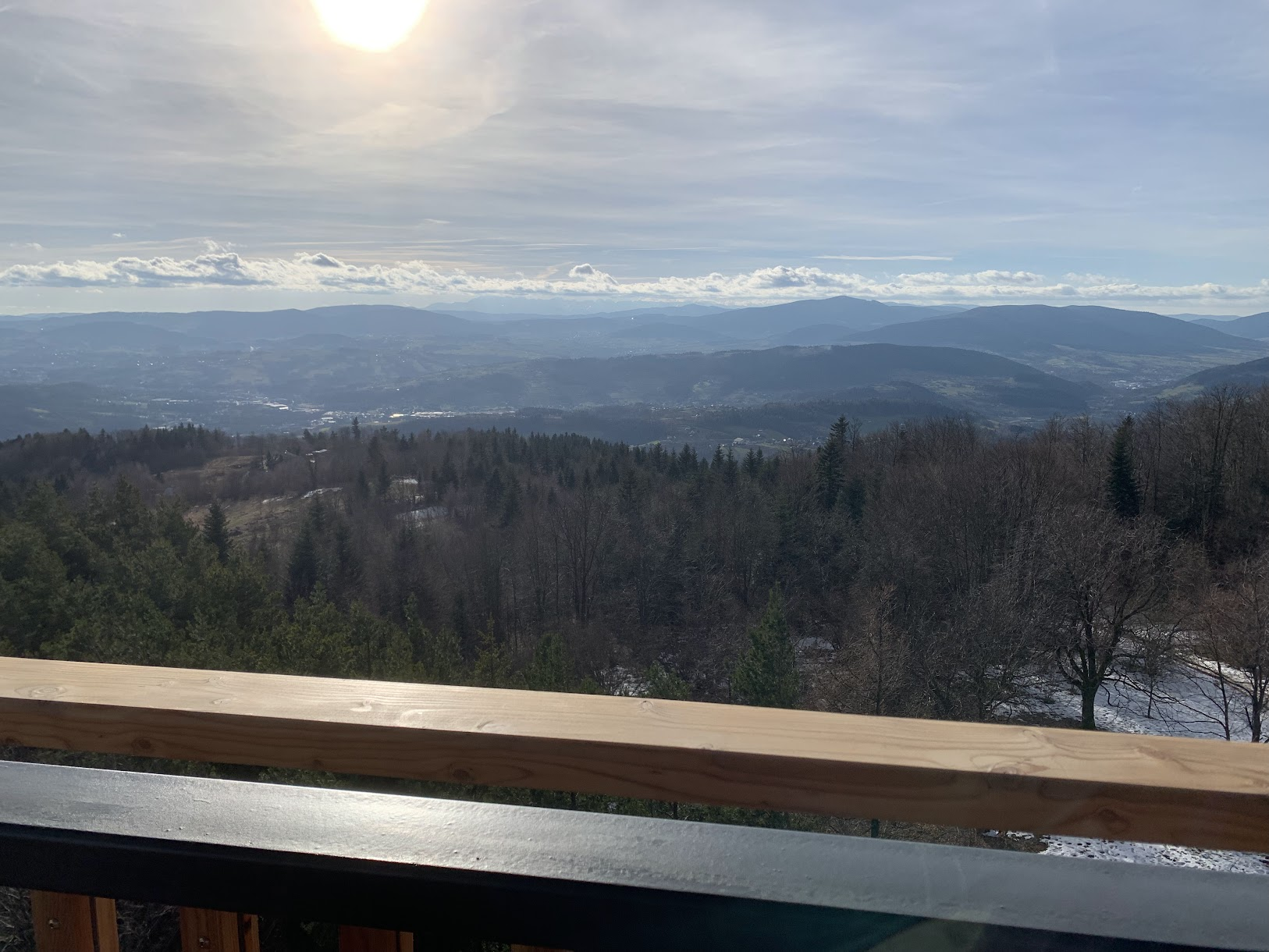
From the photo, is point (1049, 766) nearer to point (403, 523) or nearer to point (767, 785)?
point (767, 785)

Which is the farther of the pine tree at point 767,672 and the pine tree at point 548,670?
the pine tree at point 767,672

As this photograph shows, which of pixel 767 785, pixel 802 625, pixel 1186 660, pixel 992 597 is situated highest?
pixel 767 785

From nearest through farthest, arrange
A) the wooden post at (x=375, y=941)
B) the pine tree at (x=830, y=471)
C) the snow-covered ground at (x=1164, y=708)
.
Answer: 1. the wooden post at (x=375, y=941)
2. the snow-covered ground at (x=1164, y=708)
3. the pine tree at (x=830, y=471)

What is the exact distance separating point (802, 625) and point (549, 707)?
36132 millimetres

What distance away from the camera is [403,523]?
182 ft

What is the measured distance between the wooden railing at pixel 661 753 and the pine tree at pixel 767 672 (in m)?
16.5

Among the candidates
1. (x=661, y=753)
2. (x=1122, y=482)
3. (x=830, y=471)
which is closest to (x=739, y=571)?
(x=830, y=471)

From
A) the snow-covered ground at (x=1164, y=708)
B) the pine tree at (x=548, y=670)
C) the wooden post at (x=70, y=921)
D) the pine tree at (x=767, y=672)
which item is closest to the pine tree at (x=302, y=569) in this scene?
the pine tree at (x=548, y=670)

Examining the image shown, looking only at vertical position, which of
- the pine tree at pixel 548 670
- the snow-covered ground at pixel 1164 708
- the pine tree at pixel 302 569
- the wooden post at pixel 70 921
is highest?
the wooden post at pixel 70 921

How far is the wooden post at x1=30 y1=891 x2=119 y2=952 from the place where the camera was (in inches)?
42.5

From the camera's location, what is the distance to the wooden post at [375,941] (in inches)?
39.2

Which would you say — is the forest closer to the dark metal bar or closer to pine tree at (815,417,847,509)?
pine tree at (815,417,847,509)

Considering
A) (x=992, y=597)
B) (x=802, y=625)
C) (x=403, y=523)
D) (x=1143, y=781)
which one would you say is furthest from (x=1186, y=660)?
(x=403, y=523)

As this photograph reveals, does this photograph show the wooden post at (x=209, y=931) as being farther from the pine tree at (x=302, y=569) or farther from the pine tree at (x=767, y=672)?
the pine tree at (x=302, y=569)
